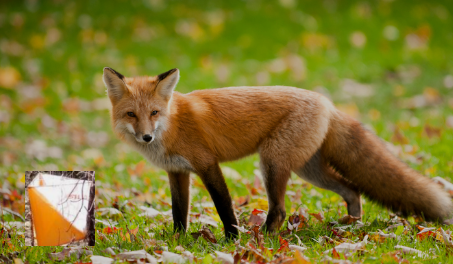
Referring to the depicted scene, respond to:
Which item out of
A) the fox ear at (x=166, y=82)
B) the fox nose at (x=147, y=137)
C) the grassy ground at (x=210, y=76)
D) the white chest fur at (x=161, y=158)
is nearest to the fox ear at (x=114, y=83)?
the fox ear at (x=166, y=82)

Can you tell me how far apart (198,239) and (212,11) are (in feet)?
41.5

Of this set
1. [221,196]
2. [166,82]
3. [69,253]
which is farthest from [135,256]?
[166,82]

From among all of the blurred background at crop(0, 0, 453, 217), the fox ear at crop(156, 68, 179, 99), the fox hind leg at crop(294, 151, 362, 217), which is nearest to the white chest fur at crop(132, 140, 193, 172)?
the fox ear at crop(156, 68, 179, 99)

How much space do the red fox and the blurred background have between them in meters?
1.54

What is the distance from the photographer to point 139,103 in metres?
4.20

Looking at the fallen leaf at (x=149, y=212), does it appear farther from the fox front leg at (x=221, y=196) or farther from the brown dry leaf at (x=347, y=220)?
the brown dry leaf at (x=347, y=220)

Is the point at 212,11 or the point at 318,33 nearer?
the point at 318,33

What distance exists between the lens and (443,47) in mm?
12828

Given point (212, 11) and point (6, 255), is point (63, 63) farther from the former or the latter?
point (6, 255)

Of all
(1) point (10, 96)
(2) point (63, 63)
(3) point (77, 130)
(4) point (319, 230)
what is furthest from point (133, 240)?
(2) point (63, 63)

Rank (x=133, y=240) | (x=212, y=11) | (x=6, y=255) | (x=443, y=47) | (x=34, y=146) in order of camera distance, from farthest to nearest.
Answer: (x=212, y=11), (x=443, y=47), (x=34, y=146), (x=133, y=240), (x=6, y=255)

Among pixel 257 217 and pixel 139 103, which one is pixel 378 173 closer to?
pixel 257 217

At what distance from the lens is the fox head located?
4129 mm

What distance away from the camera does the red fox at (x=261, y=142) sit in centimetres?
424
